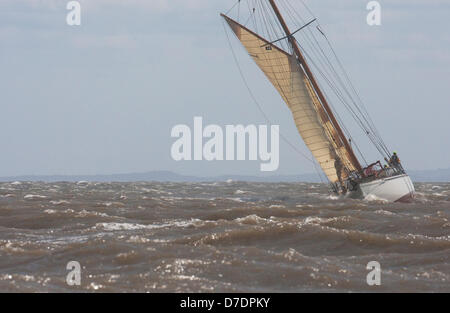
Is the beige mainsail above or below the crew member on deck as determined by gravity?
above

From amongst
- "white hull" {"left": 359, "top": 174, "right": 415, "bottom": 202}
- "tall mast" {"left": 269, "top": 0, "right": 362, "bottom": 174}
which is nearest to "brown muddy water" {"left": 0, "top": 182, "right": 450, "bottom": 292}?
"white hull" {"left": 359, "top": 174, "right": 415, "bottom": 202}

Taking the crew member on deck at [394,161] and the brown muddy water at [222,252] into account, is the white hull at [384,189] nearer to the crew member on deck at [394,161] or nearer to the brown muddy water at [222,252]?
the crew member on deck at [394,161]

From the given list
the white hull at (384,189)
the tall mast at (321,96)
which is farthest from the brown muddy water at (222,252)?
the tall mast at (321,96)

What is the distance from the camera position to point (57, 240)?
22547 mm

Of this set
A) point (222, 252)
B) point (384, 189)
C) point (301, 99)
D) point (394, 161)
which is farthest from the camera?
point (394, 161)

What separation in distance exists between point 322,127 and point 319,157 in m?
2.22

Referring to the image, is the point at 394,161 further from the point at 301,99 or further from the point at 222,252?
the point at 222,252

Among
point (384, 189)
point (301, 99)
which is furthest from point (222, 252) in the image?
point (301, 99)

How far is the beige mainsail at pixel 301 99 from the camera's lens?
150ft

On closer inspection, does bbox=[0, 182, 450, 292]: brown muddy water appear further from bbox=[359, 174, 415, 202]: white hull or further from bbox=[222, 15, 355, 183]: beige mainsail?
bbox=[222, 15, 355, 183]: beige mainsail

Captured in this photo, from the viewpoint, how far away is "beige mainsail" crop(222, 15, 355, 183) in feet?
150

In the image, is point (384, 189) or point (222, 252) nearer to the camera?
point (222, 252)

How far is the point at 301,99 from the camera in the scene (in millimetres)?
45406

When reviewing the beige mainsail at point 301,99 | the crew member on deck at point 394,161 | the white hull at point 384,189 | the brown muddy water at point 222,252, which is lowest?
the brown muddy water at point 222,252
